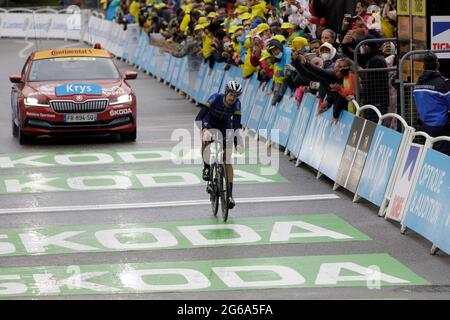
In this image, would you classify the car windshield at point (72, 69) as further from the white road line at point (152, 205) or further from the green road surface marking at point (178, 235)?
the green road surface marking at point (178, 235)

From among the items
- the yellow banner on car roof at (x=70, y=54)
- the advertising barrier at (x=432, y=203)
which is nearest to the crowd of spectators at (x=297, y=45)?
the yellow banner on car roof at (x=70, y=54)

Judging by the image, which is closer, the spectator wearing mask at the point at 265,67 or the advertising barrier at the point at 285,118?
the advertising barrier at the point at 285,118

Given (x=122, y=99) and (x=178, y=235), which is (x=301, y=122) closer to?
(x=122, y=99)

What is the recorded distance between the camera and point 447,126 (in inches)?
635

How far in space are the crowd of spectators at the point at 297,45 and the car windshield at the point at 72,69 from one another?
2.90 meters

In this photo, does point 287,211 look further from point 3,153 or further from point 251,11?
point 251,11

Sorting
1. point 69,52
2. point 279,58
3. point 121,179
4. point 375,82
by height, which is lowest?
point 121,179

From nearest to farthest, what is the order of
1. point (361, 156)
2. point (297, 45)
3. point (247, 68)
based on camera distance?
point (361, 156) < point (297, 45) < point (247, 68)

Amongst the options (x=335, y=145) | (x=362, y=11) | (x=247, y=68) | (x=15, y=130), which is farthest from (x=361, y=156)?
(x=15, y=130)

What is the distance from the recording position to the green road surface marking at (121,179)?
1925cm

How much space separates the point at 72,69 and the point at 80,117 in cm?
175

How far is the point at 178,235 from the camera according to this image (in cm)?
1534

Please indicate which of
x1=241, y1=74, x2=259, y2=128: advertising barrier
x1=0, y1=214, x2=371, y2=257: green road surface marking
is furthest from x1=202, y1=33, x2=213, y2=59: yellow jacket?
x1=0, y1=214, x2=371, y2=257: green road surface marking

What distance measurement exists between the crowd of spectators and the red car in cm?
279
